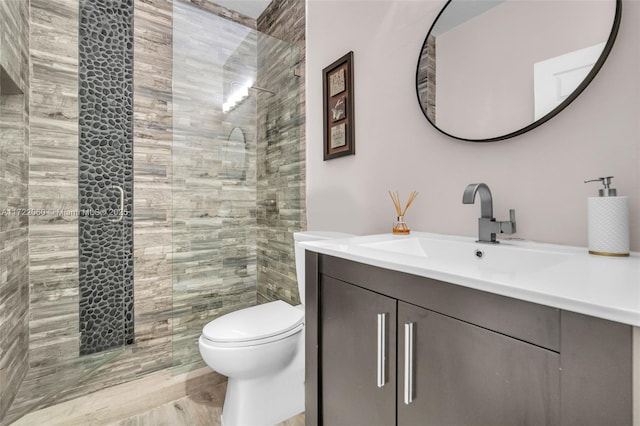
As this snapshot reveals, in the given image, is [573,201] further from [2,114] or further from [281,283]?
[2,114]

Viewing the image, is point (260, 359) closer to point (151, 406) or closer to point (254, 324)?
point (254, 324)

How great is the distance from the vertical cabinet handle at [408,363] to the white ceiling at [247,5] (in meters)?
2.46

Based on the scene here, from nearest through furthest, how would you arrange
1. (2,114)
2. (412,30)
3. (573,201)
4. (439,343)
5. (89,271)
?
(439,343)
(573,201)
(412,30)
(2,114)
(89,271)

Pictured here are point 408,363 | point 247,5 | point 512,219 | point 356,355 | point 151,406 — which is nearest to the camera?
point 408,363

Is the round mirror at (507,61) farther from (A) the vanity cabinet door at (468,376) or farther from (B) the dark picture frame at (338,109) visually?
(A) the vanity cabinet door at (468,376)

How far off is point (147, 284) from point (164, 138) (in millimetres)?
991

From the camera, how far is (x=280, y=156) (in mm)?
2041

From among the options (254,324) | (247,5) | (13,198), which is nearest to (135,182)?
(13,198)

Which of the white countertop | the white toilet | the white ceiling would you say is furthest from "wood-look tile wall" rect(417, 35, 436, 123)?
the white ceiling

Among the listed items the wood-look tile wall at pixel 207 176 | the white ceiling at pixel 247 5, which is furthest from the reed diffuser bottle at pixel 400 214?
the white ceiling at pixel 247 5

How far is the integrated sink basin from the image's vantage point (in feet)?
2.75

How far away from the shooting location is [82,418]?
60.3 inches

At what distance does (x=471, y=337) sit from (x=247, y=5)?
2.60 metres


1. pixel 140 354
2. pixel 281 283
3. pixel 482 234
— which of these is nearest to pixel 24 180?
pixel 140 354
